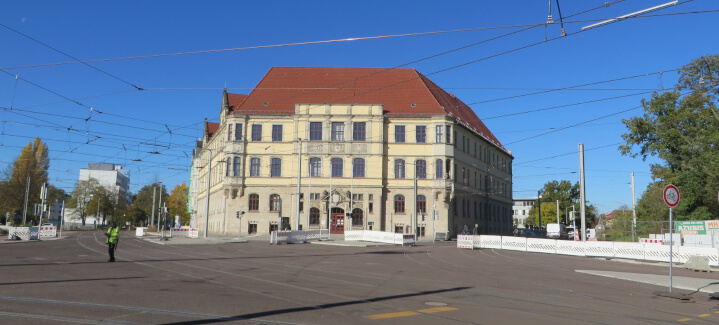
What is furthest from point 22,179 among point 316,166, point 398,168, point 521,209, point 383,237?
point 521,209

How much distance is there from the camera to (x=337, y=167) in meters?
59.5

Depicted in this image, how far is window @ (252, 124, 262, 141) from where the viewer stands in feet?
197

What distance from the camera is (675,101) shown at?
158 ft

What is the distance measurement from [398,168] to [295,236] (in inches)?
812

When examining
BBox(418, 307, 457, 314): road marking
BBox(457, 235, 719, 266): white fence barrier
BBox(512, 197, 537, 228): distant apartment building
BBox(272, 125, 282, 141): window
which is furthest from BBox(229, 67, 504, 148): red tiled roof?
BBox(512, 197, 537, 228): distant apartment building

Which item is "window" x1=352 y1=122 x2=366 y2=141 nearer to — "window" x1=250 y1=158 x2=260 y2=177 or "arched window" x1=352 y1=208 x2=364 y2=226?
"arched window" x1=352 y1=208 x2=364 y2=226

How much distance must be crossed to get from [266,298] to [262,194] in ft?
160

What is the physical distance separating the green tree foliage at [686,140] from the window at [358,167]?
25.7 m

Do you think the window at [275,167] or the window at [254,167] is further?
the window at [254,167]

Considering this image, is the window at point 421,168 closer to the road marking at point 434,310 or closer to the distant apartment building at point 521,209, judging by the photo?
the road marking at point 434,310

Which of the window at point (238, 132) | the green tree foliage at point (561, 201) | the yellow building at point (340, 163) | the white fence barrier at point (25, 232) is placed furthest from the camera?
the green tree foliage at point (561, 201)

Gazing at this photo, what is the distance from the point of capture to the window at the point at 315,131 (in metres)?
59.5

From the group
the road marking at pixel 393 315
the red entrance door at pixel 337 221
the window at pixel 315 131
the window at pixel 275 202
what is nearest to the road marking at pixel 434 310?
the road marking at pixel 393 315

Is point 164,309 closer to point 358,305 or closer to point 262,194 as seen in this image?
point 358,305
